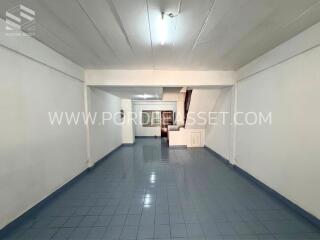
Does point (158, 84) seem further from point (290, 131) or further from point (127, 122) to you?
point (127, 122)

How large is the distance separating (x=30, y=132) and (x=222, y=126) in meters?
4.40

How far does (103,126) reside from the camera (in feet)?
15.1

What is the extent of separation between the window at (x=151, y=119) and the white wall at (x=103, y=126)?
119 inches

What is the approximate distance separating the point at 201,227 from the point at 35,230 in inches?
80.5

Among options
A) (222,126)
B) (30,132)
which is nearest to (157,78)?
(222,126)

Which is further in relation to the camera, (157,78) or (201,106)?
(201,106)

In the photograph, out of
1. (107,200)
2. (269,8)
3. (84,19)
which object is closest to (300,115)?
(269,8)

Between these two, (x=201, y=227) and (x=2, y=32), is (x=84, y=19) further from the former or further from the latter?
(x=201, y=227)

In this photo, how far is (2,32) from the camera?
5.42 ft

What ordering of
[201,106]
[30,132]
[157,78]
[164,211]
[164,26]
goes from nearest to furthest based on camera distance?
[164,26], [30,132], [164,211], [157,78], [201,106]

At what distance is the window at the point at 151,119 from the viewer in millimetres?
9039

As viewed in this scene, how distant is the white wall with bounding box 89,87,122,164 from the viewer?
3879mm

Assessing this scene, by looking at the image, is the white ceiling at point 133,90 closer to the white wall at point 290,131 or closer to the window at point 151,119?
the white wall at point 290,131

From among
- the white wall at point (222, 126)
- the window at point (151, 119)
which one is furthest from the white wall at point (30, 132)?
the window at point (151, 119)
